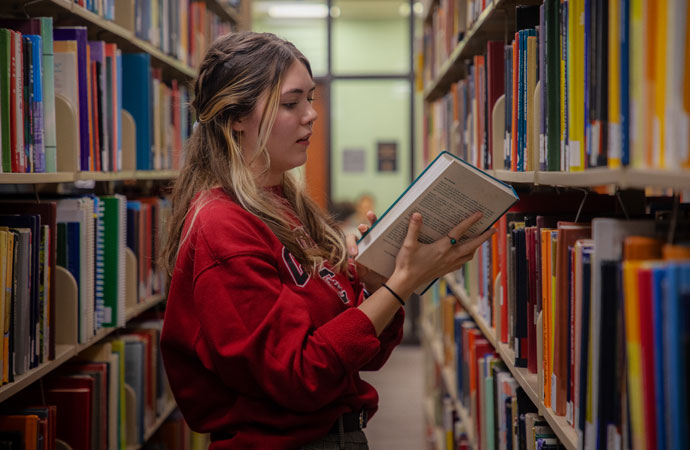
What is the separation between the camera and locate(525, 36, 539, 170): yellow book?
1.38 meters

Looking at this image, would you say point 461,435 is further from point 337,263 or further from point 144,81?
point 144,81

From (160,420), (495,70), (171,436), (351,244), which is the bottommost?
(171,436)

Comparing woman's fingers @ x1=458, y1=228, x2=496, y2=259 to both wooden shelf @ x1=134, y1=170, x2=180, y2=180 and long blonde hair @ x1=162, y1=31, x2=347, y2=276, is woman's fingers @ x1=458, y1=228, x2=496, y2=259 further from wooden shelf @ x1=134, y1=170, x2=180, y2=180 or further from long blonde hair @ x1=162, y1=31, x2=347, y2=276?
wooden shelf @ x1=134, y1=170, x2=180, y2=180

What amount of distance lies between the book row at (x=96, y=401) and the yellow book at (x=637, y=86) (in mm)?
1335

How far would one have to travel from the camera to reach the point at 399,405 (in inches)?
167

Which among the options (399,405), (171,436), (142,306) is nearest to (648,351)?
(142,306)

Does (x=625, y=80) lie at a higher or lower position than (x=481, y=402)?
higher

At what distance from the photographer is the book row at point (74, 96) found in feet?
4.71

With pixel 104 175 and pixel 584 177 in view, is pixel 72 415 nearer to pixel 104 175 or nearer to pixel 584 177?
pixel 104 175

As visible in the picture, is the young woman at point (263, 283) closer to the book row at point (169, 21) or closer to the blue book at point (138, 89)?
the book row at point (169, 21)

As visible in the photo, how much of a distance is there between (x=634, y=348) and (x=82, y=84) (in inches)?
60.3

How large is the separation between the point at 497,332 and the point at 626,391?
33.9 inches

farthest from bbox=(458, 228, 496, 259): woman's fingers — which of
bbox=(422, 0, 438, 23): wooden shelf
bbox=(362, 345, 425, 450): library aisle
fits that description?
bbox=(422, 0, 438, 23): wooden shelf

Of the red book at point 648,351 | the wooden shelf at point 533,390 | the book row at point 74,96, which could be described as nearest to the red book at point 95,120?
the book row at point 74,96
